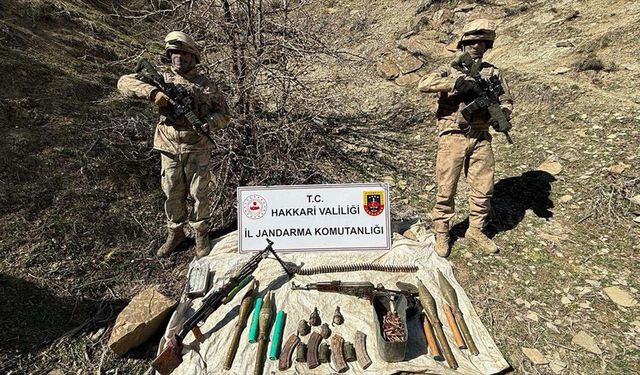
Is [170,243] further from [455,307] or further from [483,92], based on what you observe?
[483,92]

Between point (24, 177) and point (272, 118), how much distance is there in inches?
150

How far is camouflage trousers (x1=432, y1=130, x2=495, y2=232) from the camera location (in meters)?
4.05

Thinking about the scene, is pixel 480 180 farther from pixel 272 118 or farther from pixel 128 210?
pixel 128 210

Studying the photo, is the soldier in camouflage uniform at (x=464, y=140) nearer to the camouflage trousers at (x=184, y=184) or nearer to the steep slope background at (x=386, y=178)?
the steep slope background at (x=386, y=178)

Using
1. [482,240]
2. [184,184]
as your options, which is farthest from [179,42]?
[482,240]

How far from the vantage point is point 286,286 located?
385 centimetres

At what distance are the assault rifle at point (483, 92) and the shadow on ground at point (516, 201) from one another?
159 centimetres

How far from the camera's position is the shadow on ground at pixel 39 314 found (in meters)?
3.23

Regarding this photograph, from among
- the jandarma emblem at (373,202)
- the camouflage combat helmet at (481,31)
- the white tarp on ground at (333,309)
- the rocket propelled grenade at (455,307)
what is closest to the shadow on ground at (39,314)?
the white tarp on ground at (333,309)

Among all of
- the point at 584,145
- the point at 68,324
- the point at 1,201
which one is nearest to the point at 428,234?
the point at 584,145

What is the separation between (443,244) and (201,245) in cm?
299

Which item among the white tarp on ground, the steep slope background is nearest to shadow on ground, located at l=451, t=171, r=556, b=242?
the steep slope background

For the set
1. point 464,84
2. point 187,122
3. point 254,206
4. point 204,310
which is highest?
point 464,84

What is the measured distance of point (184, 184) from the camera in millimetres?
4164
